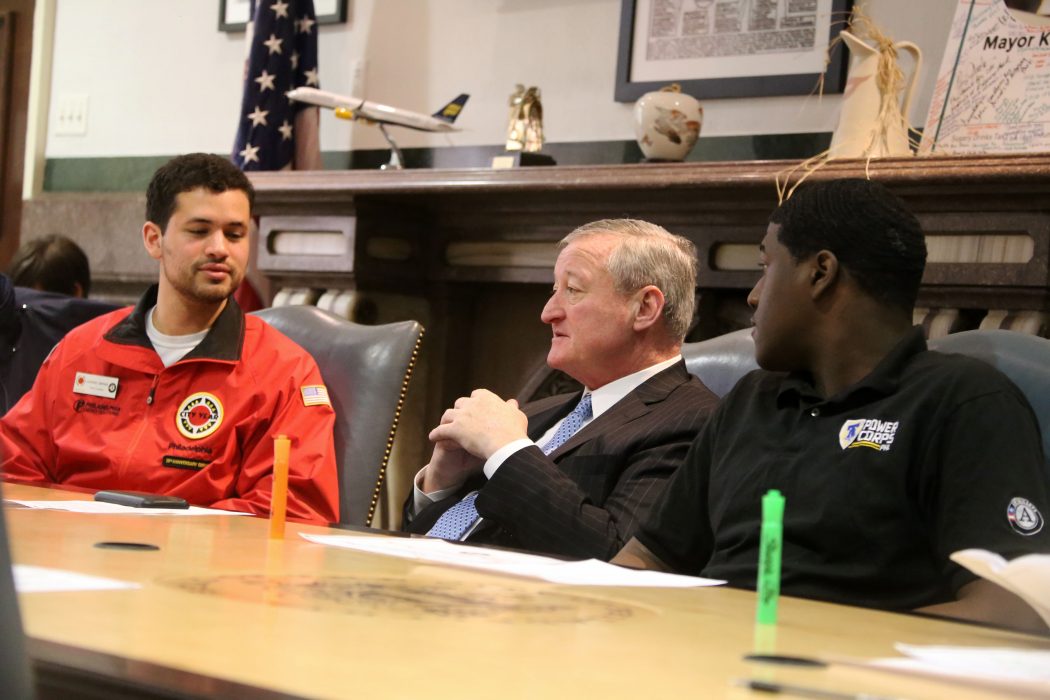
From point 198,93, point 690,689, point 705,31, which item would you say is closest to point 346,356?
point 705,31

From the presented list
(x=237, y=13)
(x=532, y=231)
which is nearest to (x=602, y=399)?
(x=532, y=231)

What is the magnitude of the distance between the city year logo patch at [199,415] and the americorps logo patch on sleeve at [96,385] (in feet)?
0.49

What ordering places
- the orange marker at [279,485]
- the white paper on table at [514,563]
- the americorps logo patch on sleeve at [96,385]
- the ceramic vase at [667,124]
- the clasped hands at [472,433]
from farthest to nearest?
the ceramic vase at [667,124] → the americorps logo patch on sleeve at [96,385] → the clasped hands at [472,433] → the orange marker at [279,485] → the white paper on table at [514,563]

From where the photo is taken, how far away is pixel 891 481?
1423 mm

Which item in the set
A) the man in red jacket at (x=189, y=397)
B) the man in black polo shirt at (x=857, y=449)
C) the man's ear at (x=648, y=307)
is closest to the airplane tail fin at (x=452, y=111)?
the man in red jacket at (x=189, y=397)

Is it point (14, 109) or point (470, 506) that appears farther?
point (14, 109)

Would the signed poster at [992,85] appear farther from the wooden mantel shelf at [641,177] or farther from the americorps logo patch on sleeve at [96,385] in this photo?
the americorps logo patch on sleeve at [96,385]

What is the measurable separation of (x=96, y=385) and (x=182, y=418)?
Result: 0.68 ft

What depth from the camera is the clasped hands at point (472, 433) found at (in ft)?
6.29

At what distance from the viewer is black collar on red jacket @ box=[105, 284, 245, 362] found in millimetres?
2414

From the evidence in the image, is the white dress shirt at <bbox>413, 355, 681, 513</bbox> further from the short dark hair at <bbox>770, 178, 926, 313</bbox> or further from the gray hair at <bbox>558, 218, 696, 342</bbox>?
the short dark hair at <bbox>770, 178, 926, 313</bbox>

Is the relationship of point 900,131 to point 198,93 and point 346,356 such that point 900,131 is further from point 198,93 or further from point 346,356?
point 198,93

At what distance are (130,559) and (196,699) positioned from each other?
1.64 ft

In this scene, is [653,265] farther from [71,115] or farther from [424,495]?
[71,115]
